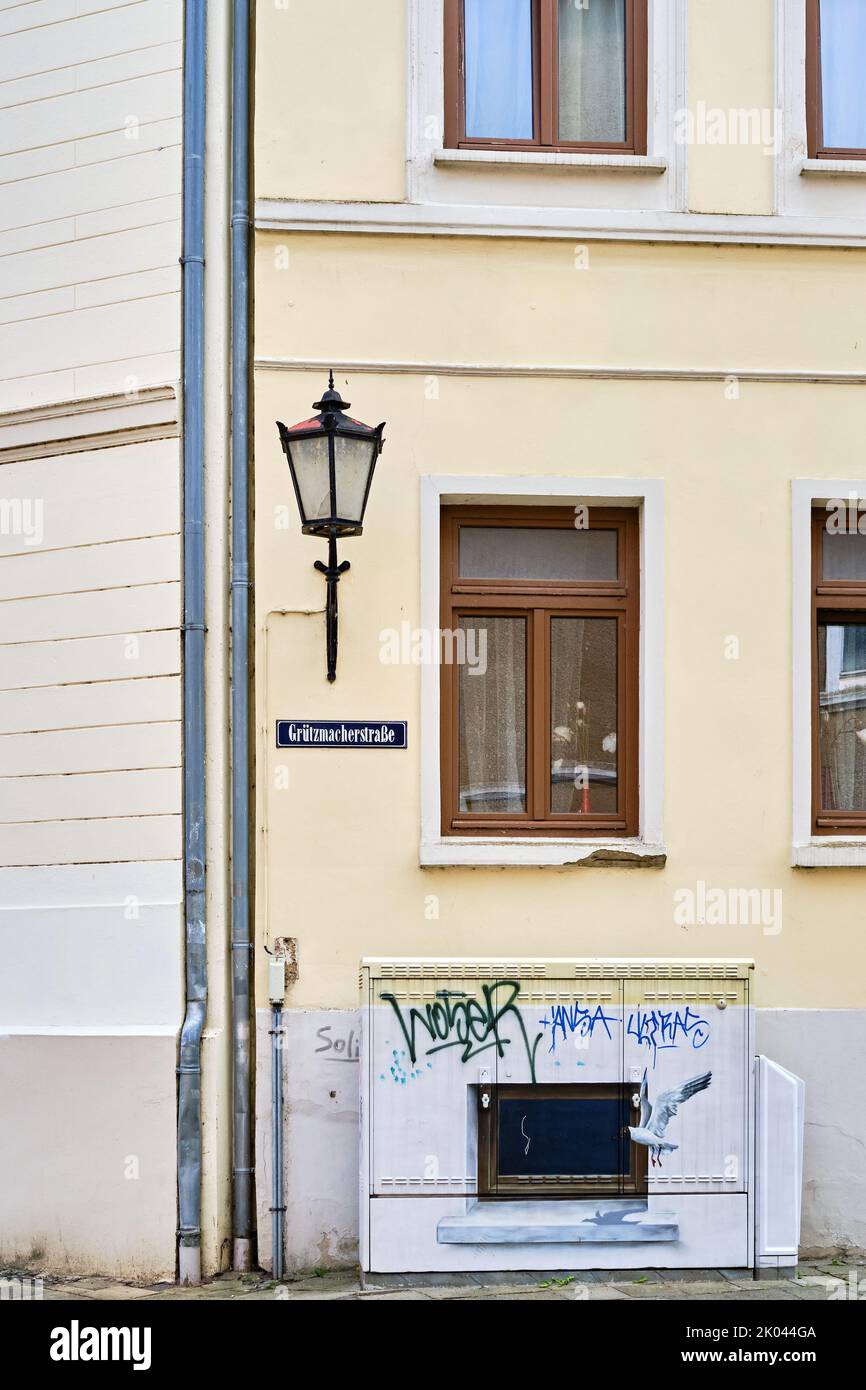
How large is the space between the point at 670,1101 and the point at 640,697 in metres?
1.93

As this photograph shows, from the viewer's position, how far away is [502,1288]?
284 inches

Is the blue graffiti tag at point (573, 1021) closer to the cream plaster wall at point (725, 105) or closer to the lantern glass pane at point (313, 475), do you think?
the lantern glass pane at point (313, 475)

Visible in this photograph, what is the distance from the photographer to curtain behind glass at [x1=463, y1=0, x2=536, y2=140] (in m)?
8.14

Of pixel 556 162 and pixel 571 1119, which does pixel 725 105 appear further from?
pixel 571 1119

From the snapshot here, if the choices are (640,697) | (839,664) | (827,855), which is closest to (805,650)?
(839,664)

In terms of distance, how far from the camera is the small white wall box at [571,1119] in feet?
23.9

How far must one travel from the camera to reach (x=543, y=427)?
7.91 meters

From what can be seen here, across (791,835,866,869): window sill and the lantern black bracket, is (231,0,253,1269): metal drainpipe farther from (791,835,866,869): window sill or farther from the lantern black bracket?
(791,835,866,869): window sill

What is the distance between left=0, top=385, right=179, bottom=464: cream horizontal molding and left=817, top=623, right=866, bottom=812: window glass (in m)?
3.44

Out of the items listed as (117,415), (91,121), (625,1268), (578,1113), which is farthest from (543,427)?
(625,1268)

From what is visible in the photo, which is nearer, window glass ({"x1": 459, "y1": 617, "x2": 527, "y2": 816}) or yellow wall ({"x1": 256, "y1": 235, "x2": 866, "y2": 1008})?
yellow wall ({"x1": 256, "y1": 235, "x2": 866, "y2": 1008})

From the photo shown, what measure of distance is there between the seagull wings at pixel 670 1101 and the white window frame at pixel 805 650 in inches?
46.6

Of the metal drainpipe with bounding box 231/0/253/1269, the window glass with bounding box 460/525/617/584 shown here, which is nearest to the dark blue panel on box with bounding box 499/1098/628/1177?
the metal drainpipe with bounding box 231/0/253/1269

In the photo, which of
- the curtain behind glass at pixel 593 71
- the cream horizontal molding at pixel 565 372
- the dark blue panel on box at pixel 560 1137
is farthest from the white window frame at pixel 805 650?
the curtain behind glass at pixel 593 71
